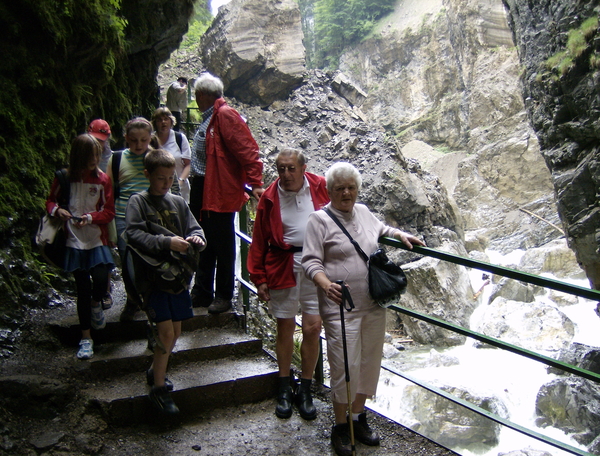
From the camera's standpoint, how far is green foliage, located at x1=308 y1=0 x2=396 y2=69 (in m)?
39.2

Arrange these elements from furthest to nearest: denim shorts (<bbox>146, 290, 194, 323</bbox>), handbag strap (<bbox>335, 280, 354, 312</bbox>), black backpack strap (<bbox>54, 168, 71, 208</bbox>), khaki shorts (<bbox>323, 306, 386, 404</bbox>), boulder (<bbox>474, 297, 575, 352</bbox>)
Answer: boulder (<bbox>474, 297, 575, 352</bbox>) < black backpack strap (<bbox>54, 168, 71, 208</bbox>) < denim shorts (<bbox>146, 290, 194, 323</bbox>) < khaki shorts (<bbox>323, 306, 386, 404</bbox>) < handbag strap (<bbox>335, 280, 354, 312</bbox>)

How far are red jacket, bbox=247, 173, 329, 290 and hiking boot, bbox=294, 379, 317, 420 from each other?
0.67 meters

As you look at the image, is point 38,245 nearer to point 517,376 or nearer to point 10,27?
point 10,27

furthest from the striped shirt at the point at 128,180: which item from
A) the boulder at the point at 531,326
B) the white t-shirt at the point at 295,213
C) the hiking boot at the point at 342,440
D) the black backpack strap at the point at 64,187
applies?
the boulder at the point at 531,326

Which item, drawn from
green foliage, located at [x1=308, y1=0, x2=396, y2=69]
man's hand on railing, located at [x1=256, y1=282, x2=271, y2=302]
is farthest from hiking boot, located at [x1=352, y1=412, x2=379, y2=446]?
green foliage, located at [x1=308, y1=0, x2=396, y2=69]

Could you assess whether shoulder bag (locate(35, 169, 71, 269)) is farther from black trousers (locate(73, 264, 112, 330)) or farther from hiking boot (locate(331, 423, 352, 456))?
hiking boot (locate(331, 423, 352, 456))

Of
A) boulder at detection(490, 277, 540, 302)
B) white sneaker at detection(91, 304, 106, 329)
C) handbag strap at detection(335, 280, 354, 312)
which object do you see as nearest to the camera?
handbag strap at detection(335, 280, 354, 312)

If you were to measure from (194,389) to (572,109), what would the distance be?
9962mm

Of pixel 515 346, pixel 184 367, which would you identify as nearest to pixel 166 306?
pixel 184 367

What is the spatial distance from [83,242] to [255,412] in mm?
1631

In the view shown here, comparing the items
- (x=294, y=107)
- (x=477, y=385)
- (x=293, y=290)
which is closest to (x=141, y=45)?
(x=293, y=290)

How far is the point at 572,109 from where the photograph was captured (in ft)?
32.4

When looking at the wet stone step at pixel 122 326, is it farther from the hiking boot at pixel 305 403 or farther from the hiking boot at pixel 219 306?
the hiking boot at pixel 305 403

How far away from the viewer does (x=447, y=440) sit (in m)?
8.47
